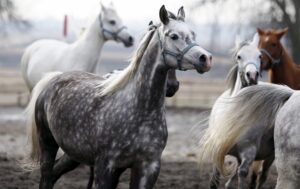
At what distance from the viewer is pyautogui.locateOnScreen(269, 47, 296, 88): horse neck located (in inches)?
308

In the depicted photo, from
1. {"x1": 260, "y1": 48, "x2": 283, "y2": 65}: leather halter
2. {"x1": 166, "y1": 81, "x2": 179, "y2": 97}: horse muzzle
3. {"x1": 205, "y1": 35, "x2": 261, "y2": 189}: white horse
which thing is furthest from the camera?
{"x1": 260, "y1": 48, "x2": 283, "y2": 65}: leather halter

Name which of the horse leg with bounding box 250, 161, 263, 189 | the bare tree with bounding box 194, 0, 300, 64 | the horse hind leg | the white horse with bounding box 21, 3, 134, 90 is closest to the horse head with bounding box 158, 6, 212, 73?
the horse hind leg

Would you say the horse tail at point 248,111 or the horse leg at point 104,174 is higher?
the horse tail at point 248,111

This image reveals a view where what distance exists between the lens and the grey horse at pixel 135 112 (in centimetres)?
463

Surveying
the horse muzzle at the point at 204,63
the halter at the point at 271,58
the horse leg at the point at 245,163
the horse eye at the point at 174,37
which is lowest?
the horse leg at the point at 245,163

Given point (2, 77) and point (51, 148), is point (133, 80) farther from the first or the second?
point (2, 77)

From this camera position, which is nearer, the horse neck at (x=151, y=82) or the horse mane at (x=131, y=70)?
the horse neck at (x=151, y=82)

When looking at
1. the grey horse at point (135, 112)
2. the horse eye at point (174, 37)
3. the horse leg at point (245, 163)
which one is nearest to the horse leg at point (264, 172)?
the horse leg at point (245, 163)

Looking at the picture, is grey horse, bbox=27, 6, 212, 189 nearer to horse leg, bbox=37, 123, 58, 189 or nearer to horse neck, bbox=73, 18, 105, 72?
horse leg, bbox=37, 123, 58, 189

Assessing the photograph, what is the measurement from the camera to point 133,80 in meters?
4.87

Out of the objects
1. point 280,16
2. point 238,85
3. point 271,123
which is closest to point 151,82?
point 271,123

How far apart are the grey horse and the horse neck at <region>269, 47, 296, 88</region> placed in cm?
318

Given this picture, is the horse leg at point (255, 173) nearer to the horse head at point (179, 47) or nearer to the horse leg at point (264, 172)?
the horse leg at point (264, 172)

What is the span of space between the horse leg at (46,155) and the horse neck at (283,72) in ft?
10.6
